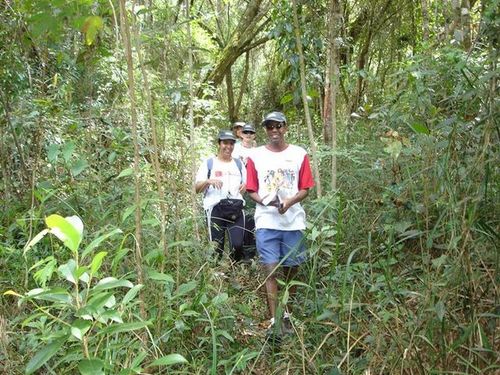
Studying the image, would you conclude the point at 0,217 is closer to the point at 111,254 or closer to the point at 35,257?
the point at 35,257

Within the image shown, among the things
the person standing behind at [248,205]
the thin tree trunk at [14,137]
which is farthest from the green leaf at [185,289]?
the thin tree trunk at [14,137]

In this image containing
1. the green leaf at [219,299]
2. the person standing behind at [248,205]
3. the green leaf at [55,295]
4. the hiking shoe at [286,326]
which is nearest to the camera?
the green leaf at [55,295]

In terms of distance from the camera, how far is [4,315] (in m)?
3.19

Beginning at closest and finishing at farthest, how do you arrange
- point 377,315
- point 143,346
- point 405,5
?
point 143,346
point 377,315
point 405,5

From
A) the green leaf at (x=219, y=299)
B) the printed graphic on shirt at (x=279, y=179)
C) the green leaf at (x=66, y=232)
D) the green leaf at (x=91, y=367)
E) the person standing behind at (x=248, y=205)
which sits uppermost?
the green leaf at (x=66, y=232)

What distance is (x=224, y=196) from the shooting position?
4.96 m

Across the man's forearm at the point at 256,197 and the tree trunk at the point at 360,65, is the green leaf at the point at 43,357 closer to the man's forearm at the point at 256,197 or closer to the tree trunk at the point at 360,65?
the man's forearm at the point at 256,197

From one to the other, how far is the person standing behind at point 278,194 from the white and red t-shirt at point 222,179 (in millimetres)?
956

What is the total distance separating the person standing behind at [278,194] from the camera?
12.8 feet

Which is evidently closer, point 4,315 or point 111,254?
point 4,315

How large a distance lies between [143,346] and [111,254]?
1.01 m

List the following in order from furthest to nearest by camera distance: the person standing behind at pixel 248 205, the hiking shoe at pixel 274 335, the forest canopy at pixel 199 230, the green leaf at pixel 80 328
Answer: the person standing behind at pixel 248 205
the hiking shoe at pixel 274 335
the forest canopy at pixel 199 230
the green leaf at pixel 80 328

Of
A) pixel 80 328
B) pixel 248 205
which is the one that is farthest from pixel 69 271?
pixel 248 205

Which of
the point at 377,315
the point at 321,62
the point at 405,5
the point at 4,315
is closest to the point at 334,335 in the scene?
the point at 377,315
